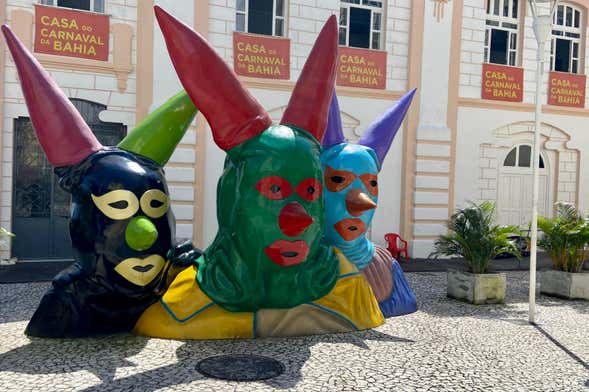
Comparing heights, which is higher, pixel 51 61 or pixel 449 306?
pixel 51 61

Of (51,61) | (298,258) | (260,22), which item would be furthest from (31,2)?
(298,258)

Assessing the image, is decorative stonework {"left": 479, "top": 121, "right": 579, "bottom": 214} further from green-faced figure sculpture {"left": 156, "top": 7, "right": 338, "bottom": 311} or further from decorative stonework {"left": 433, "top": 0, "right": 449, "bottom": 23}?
green-faced figure sculpture {"left": 156, "top": 7, "right": 338, "bottom": 311}

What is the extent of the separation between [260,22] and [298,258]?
803 cm

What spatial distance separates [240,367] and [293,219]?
4.43 feet

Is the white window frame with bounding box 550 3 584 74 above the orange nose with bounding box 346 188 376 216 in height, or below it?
above

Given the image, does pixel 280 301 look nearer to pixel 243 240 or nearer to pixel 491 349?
pixel 243 240

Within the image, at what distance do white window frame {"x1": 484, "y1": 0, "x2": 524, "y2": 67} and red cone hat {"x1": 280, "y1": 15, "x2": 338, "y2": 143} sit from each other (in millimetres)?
9491

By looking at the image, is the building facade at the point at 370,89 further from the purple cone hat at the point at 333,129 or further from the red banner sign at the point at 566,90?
the purple cone hat at the point at 333,129

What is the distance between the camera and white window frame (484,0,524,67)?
1367cm

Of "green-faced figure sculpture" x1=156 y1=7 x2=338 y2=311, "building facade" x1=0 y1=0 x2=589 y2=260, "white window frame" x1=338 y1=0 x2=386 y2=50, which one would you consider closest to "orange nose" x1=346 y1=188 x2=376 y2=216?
"green-faced figure sculpture" x1=156 y1=7 x2=338 y2=311

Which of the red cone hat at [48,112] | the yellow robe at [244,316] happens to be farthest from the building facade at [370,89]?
the yellow robe at [244,316]

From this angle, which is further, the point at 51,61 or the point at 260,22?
the point at 260,22

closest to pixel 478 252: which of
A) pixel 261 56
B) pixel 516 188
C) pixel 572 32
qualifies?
pixel 261 56

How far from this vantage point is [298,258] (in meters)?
5.26
